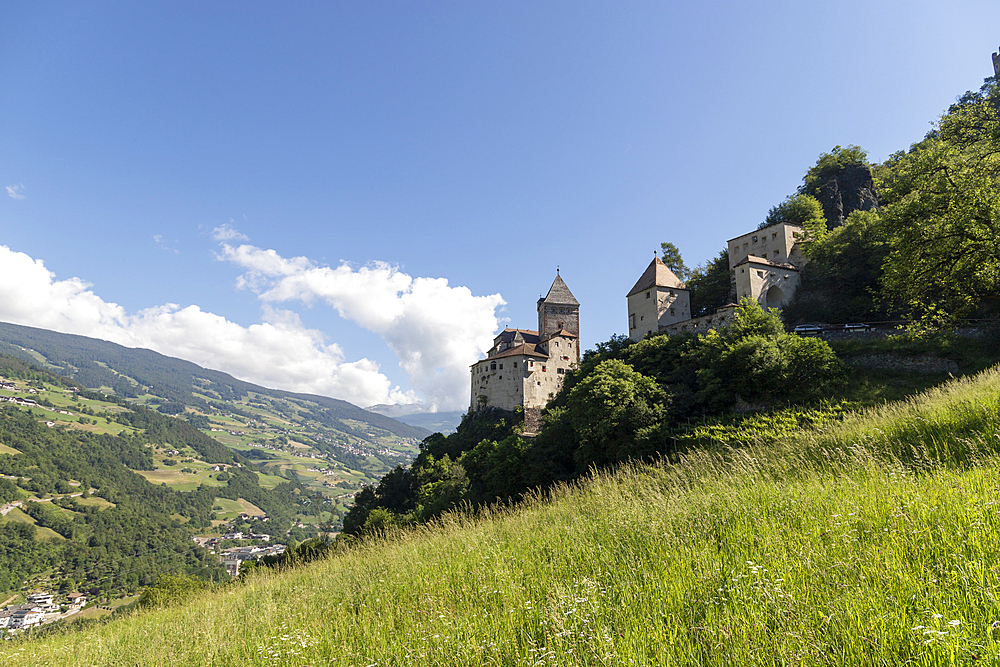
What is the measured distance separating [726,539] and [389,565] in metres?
5.55

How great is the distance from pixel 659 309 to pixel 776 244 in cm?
1523

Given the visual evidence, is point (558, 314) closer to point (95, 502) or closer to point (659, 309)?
point (659, 309)

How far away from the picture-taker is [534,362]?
6391cm

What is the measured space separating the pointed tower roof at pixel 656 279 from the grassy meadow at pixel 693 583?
43276 millimetres

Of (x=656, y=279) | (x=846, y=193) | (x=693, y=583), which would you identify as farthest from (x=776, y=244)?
(x=693, y=583)

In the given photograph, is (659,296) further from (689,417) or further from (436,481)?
(436,481)

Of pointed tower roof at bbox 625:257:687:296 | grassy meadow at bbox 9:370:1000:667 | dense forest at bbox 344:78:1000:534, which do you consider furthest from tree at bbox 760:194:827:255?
grassy meadow at bbox 9:370:1000:667

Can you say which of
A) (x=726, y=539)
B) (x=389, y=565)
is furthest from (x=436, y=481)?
(x=726, y=539)

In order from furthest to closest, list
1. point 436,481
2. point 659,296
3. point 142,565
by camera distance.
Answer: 1. point 142,565
2. point 436,481
3. point 659,296

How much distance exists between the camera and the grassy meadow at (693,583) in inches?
118

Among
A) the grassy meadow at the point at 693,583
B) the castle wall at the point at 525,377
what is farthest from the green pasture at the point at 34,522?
the grassy meadow at the point at 693,583

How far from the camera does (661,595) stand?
402 centimetres

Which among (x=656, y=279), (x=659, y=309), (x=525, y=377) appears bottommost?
(x=525, y=377)

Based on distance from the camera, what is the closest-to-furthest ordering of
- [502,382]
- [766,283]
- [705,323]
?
1. [705,323]
2. [766,283]
3. [502,382]
